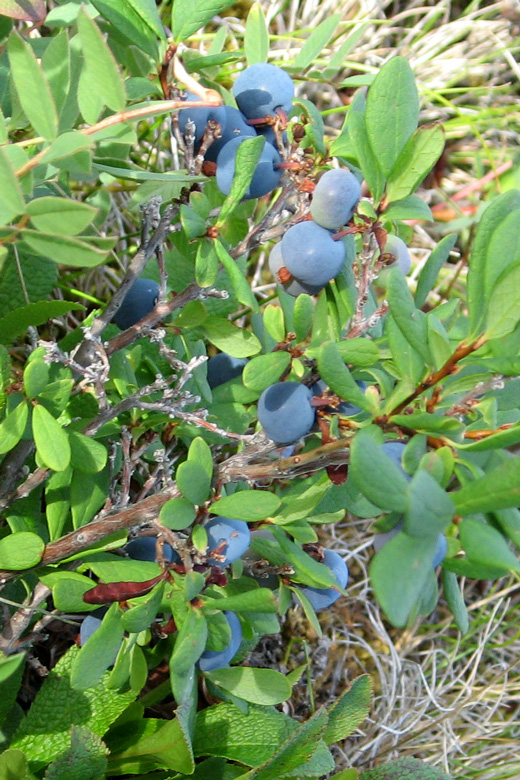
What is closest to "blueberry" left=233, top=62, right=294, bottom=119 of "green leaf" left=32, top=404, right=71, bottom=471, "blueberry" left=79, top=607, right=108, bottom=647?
"green leaf" left=32, top=404, right=71, bottom=471

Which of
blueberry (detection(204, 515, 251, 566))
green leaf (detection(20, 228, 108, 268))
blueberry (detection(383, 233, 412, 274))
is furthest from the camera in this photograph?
blueberry (detection(383, 233, 412, 274))

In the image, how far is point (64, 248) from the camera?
0.67m

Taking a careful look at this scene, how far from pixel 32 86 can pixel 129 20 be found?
20 cm

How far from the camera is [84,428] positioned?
103 centimetres

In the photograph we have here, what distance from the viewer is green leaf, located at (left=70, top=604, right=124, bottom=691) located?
0.83 m

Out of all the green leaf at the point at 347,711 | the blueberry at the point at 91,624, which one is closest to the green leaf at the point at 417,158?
the blueberry at the point at 91,624

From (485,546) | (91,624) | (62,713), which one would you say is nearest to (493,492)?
(485,546)

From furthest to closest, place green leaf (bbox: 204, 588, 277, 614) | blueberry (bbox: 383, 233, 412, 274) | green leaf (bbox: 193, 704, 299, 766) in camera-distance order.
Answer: green leaf (bbox: 193, 704, 299, 766), blueberry (bbox: 383, 233, 412, 274), green leaf (bbox: 204, 588, 277, 614)

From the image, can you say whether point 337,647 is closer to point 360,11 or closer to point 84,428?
point 84,428

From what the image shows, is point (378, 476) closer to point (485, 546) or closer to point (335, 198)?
point (485, 546)

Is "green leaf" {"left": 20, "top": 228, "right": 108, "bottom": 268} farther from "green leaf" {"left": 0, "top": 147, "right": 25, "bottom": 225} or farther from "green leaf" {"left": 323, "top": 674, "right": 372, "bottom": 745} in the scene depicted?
"green leaf" {"left": 323, "top": 674, "right": 372, "bottom": 745}

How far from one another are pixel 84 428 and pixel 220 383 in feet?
0.75

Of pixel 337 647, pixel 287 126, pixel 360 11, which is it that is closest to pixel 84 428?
pixel 287 126

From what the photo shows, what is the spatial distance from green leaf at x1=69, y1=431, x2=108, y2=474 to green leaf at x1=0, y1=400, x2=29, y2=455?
73 mm
